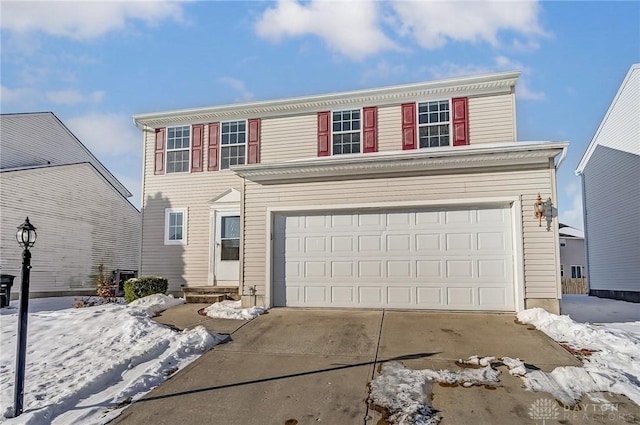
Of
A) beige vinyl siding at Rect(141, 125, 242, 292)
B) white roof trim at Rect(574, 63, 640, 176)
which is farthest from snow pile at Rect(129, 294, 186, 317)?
white roof trim at Rect(574, 63, 640, 176)

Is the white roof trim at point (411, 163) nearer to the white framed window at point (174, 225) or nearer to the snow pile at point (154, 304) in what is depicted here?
the snow pile at point (154, 304)

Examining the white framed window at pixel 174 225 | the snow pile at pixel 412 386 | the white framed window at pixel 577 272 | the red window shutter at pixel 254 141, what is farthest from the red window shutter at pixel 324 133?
the white framed window at pixel 577 272

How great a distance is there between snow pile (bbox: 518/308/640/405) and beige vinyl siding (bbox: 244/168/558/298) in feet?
2.92

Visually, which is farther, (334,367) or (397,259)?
(397,259)

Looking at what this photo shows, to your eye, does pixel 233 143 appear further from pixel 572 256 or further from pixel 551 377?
pixel 572 256

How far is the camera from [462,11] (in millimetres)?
9578

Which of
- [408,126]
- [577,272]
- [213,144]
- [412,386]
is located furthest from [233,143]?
[577,272]

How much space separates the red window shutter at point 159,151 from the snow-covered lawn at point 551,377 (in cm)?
1073

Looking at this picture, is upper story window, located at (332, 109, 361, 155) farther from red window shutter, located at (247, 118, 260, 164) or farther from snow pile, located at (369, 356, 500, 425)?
snow pile, located at (369, 356, 500, 425)

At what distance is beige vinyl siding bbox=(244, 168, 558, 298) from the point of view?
7359 mm

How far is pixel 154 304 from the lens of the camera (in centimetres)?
906

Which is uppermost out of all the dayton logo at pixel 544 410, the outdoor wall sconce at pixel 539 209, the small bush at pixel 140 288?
the outdoor wall sconce at pixel 539 209

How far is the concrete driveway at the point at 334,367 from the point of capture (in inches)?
152

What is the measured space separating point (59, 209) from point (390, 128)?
12511mm
